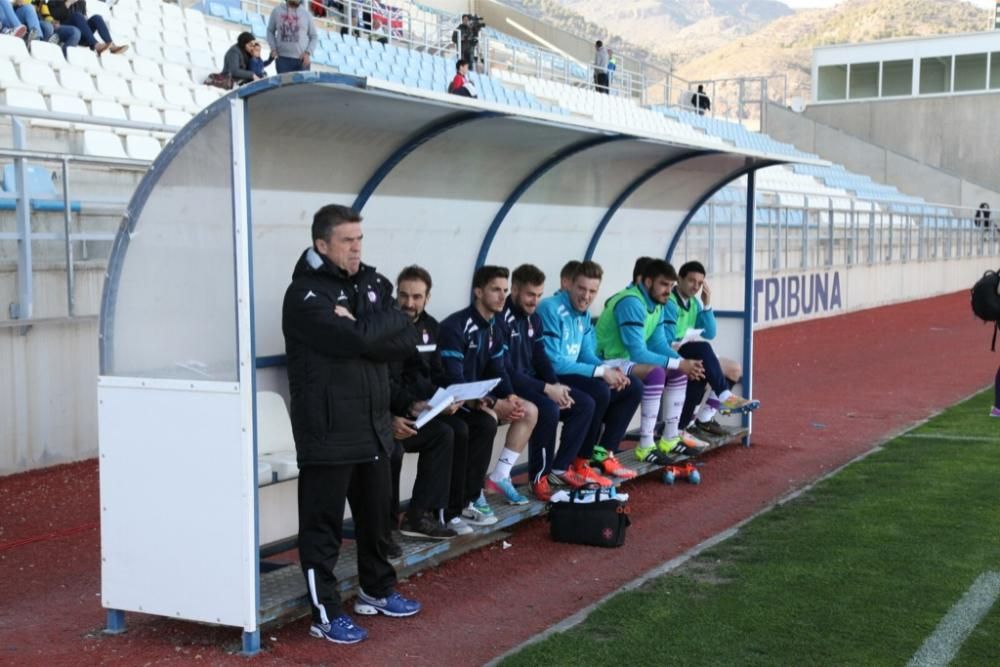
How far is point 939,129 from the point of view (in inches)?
1828

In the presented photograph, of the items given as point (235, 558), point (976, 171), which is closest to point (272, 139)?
point (235, 558)

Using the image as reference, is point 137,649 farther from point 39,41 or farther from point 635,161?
point 39,41

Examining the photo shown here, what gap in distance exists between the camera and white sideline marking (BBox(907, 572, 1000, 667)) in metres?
4.73

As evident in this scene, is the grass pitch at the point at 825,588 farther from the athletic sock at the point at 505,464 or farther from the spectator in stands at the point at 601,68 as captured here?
the spectator in stands at the point at 601,68

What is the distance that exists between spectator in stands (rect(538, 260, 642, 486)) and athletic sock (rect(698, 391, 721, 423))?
5.75 feet

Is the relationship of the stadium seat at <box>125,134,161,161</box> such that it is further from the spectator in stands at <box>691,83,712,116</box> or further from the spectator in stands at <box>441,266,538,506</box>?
the spectator in stands at <box>691,83,712,116</box>

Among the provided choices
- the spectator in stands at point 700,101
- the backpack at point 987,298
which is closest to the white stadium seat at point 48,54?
the backpack at point 987,298

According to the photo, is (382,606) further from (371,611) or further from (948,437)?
(948,437)

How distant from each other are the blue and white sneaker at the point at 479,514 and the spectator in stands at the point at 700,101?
31.0 m

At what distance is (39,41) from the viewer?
13.4m

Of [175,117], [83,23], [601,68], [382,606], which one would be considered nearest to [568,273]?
[382,606]

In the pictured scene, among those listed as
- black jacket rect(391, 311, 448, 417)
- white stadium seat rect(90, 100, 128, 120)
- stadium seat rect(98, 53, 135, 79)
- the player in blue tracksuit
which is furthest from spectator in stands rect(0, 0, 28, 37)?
black jacket rect(391, 311, 448, 417)

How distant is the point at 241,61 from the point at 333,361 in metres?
11.0

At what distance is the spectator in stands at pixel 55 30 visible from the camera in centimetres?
1393
